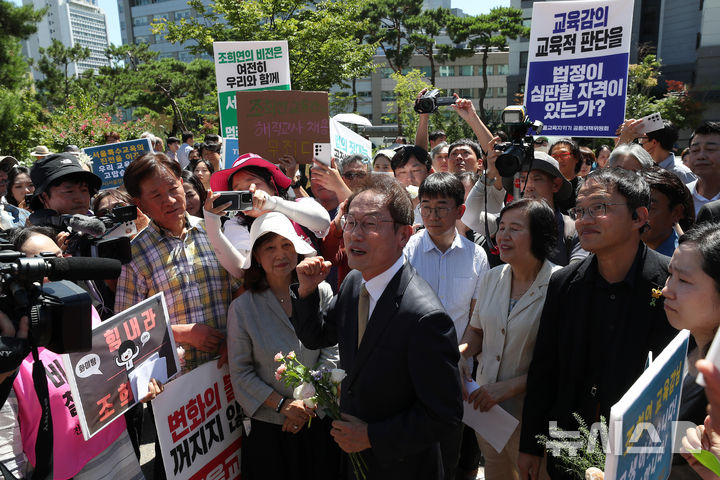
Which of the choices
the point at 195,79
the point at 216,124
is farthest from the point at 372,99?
the point at 216,124

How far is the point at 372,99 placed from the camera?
186 feet

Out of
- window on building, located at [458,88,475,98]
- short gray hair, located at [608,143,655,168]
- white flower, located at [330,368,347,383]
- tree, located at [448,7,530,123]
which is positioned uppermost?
tree, located at [448,7,530,123]

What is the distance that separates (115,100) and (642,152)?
1370 inches

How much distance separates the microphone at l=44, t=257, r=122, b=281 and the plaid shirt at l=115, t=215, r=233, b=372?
1327 mm

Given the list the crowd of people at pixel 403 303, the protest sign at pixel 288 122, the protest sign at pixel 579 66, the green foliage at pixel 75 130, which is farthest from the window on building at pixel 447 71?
the crowd of people at pixel 403 303

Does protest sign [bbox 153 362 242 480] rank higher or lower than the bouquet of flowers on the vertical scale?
lower

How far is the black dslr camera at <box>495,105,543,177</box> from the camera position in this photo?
11.1ft

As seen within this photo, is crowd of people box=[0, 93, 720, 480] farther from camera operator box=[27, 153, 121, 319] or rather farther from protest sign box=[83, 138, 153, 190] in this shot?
protest sign box=[83, 138, 153, 190]

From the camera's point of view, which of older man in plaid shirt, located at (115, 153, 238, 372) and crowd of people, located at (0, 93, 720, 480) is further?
older man in plaid shirt, located at (115, 153, 238, 372)

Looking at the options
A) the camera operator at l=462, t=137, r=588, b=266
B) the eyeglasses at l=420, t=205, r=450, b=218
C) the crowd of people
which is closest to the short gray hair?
the crowd of people

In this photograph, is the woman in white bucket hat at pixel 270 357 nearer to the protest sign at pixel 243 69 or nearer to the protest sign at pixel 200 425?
the protest sign at pixel 200 425

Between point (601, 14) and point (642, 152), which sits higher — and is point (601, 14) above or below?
above

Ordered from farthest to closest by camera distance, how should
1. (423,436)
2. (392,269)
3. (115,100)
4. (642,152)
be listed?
(115,100)
(642,152)
(392,269)
(423,436)

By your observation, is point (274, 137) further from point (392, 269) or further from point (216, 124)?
point (216, 124)
